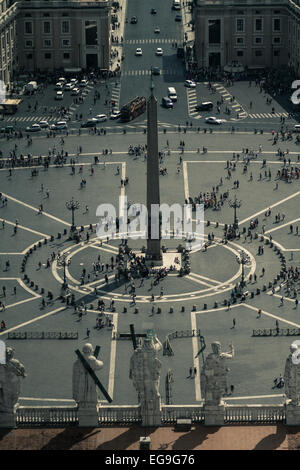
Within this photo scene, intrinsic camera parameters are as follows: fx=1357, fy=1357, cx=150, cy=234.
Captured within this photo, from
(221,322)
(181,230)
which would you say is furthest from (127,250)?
(221,322)

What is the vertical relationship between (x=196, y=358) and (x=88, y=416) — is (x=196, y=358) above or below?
below

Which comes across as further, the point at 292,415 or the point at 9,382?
the point at 9,382

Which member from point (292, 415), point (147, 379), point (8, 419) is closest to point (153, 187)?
point (147, 379)

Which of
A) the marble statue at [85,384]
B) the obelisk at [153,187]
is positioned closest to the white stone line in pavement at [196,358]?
the obelisk at [153,187]

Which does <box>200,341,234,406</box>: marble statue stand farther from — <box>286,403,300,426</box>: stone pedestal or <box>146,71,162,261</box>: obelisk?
<box>146,71,162,261</box>: obelisk

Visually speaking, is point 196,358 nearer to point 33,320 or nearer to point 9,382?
point 33,320

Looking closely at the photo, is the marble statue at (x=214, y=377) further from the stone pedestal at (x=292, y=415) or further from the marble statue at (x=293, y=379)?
the stone pedestal at (x=292, y=415)
